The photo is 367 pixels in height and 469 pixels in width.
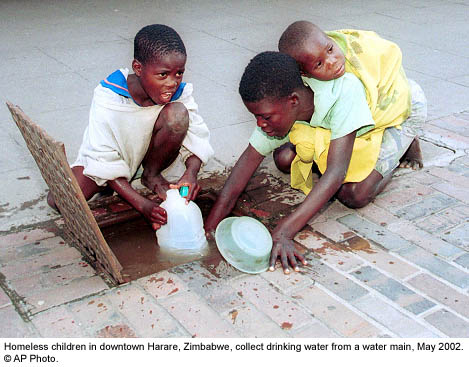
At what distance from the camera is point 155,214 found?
2715mm

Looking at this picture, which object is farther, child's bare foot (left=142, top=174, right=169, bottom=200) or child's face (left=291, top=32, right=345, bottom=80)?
child's bare foot (left=142, top=174, right=169, bottom=200)

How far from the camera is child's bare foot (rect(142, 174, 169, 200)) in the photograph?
3.14 metres

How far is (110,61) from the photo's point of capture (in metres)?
5.43

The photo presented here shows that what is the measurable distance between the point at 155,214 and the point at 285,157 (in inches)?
39.3

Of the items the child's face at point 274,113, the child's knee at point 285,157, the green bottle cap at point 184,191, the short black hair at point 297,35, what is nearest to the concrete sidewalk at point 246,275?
the child's knee at point 285,157

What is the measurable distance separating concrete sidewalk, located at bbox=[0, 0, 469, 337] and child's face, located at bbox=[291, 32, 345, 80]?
751 mm

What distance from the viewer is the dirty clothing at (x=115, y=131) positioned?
281 cm

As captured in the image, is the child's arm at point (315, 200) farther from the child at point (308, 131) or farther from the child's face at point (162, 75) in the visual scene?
the child's face at point (162, 75)

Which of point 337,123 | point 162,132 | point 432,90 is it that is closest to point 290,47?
point 337,123

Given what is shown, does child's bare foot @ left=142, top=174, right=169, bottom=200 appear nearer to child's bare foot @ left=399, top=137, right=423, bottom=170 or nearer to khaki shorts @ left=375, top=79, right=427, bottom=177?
khaki shorts @ left=375, top=79, right=427, bottom=177

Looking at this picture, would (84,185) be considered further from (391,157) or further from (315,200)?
(391,157)

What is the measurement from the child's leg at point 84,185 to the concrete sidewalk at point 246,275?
0.08m

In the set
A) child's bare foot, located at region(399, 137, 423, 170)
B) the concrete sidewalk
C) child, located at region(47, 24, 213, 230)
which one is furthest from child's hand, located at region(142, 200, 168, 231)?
child's bare foot, located at region(399, 137, 423, 170)
